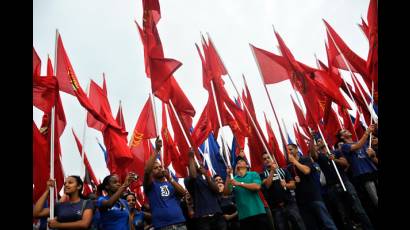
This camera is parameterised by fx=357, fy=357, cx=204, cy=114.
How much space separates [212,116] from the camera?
9188 mm

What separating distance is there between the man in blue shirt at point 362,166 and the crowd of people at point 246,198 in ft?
0.06

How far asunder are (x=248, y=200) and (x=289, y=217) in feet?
3.81

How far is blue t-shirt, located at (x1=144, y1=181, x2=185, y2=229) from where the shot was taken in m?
5.16

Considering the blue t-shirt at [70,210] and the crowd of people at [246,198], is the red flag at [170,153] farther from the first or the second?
the blue t-shirt at [70,210]

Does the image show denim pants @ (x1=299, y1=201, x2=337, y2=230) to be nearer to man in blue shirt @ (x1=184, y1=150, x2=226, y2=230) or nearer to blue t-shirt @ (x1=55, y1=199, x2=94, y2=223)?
man in blue shirt @ (x1=184, y1=150, x2=226, y2=230)

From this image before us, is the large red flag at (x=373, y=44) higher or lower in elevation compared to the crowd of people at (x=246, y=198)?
higher

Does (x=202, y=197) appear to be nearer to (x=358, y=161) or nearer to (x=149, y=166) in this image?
(x=149, y=166)

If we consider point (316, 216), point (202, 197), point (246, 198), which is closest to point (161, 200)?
point (202, 197)

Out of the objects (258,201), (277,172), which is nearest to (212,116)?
(277,172)

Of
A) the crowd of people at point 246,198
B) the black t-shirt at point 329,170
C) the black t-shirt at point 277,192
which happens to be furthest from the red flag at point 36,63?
the black t-shirt at point 329,170

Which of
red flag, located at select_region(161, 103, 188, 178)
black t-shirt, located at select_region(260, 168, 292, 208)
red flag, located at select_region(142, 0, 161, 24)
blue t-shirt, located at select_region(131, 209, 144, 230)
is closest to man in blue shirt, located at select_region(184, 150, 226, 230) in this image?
black t-shirt, located at select_region(260, 168, 292, 208)

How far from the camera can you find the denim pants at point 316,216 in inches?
234

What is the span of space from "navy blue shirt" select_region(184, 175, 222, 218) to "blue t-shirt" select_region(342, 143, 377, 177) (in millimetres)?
2882
